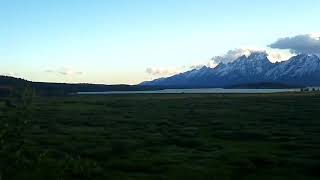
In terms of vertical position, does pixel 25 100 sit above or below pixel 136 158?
above

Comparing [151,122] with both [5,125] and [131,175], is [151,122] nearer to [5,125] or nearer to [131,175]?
[131,175]

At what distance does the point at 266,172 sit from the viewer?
3266cm

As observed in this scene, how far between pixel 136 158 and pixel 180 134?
655 inches

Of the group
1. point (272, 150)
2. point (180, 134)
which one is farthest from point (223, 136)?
point (272, 150)

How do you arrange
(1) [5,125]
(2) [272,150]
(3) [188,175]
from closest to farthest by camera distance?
1. (1) [5,125]
2. (3) [188,175]
3. (2) [272,150]

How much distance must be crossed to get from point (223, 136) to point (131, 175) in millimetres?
21389

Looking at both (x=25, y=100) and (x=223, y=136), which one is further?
(x=223, y=136)

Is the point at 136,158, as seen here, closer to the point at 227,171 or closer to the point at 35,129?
the point at 227,171

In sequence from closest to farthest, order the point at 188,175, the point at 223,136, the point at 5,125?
the point at 5,125, the point at 188,175, the point at 223,136

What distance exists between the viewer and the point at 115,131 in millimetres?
57719

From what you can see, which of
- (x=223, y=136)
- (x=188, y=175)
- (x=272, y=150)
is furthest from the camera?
(x=223, y=136)

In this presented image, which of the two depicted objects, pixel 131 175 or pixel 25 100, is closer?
pixel 25 100

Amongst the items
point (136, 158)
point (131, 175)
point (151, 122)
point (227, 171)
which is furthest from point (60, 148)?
point (151, 122)

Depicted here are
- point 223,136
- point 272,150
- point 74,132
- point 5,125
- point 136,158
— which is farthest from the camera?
point 74,132
